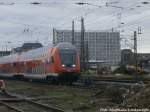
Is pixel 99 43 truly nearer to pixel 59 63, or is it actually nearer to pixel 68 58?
pixel 68 58

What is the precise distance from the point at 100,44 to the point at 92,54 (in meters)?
17.8

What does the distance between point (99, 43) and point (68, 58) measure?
72981 millimetres

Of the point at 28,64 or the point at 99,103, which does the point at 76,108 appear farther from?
the point at 28,64

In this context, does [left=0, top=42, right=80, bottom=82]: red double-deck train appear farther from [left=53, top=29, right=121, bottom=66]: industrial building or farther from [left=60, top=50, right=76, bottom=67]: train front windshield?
[left=53, top=29, right=121, bottom=66]: industrial building

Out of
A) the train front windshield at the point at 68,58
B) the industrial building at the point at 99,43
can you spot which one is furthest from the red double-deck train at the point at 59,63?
the industrial building at the point at 99,43

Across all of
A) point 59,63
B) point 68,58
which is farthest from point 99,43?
point 59,63

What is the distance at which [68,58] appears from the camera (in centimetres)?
3866

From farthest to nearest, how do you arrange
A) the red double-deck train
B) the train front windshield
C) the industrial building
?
the industrial building < the train front windshield < the red double-deck train

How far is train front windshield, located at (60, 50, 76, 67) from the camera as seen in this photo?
38.4 metres

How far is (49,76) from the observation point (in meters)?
40.3

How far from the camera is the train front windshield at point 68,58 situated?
3844 cm

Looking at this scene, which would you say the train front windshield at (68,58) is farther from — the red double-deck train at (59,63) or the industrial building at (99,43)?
the industrial building at (99,43)

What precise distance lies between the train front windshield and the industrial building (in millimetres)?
48771

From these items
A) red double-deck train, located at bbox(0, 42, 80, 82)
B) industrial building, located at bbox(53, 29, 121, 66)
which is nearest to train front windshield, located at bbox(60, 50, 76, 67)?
red double-deck train, located at bbox(0, 42, 80, 82)
